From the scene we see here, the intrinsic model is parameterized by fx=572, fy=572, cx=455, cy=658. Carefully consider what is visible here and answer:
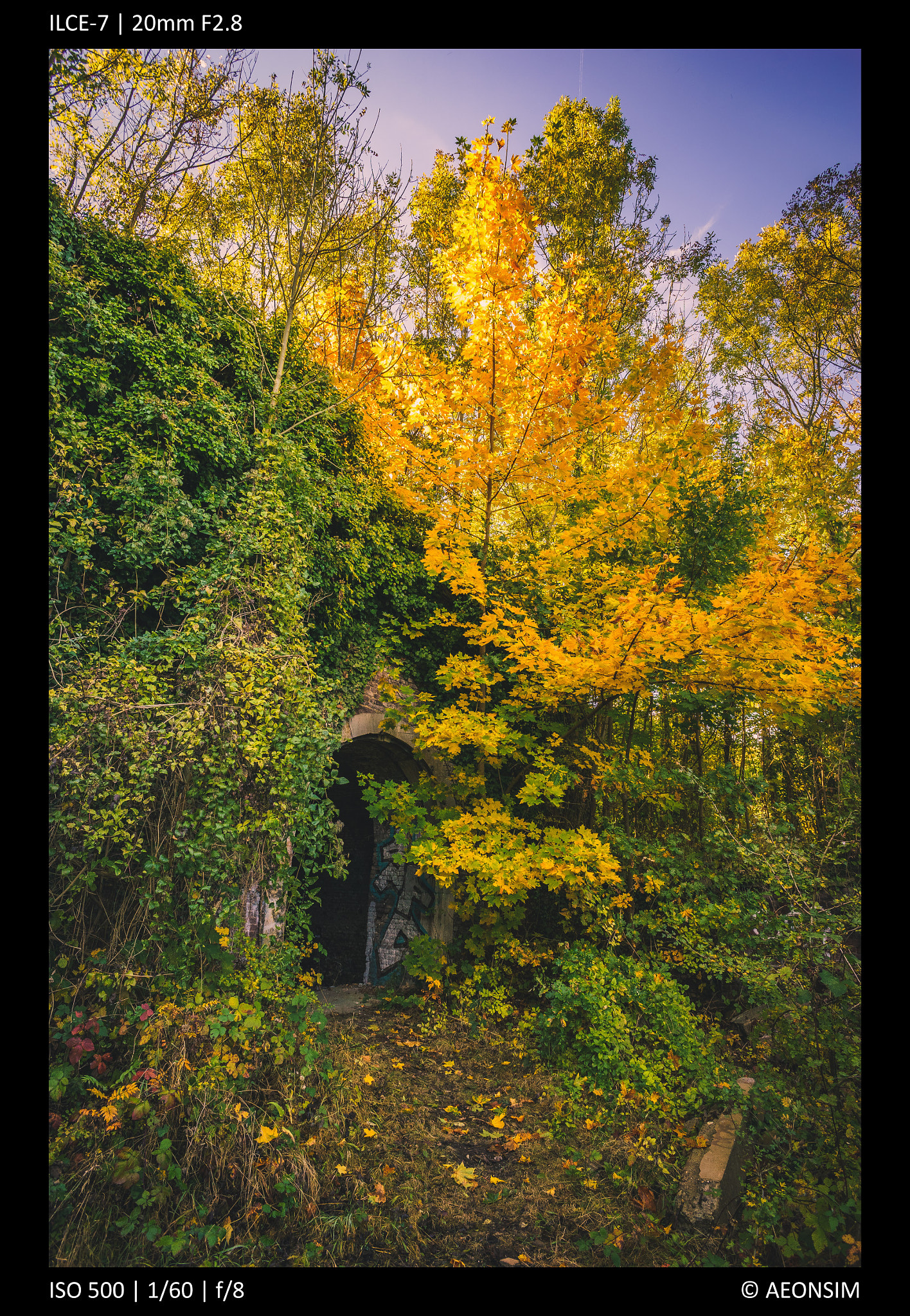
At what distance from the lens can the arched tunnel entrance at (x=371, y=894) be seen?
296 inches

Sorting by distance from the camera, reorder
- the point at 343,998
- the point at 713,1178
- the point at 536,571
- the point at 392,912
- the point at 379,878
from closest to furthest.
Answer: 1. the point at 713,1178
2. the point at 536,571
3. the point at 343,998
4. the point at 392,912
5. the point at 379,878

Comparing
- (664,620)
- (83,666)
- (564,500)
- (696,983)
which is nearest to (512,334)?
(564,500)

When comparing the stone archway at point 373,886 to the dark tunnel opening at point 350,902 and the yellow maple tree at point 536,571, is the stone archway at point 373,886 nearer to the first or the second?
the dark tunnel opening at point 350,902

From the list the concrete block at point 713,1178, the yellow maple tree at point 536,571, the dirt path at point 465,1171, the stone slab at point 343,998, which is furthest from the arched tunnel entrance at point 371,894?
the concrete block at point 713,1178

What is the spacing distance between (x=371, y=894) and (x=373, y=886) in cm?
13

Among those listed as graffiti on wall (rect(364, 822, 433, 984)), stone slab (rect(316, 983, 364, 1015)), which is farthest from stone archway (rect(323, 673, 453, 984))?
stone slab (rect(316, 983, 364, 1015))

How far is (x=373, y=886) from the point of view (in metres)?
8.17

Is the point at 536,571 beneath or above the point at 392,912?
above

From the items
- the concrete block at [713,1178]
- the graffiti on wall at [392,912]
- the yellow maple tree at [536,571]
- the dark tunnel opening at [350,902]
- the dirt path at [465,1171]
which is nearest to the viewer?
the dirt path at [465,1171]

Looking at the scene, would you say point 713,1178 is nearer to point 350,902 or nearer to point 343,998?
point 343,998

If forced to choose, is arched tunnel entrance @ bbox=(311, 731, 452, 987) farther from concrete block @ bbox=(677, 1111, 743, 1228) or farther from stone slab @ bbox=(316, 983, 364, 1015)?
concrete block @ bbox=(677, 1111, 743, 1228)

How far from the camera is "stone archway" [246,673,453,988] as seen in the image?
7138 millimetres

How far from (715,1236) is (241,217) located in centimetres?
979

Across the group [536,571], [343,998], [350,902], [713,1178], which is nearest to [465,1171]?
[713,1178]
